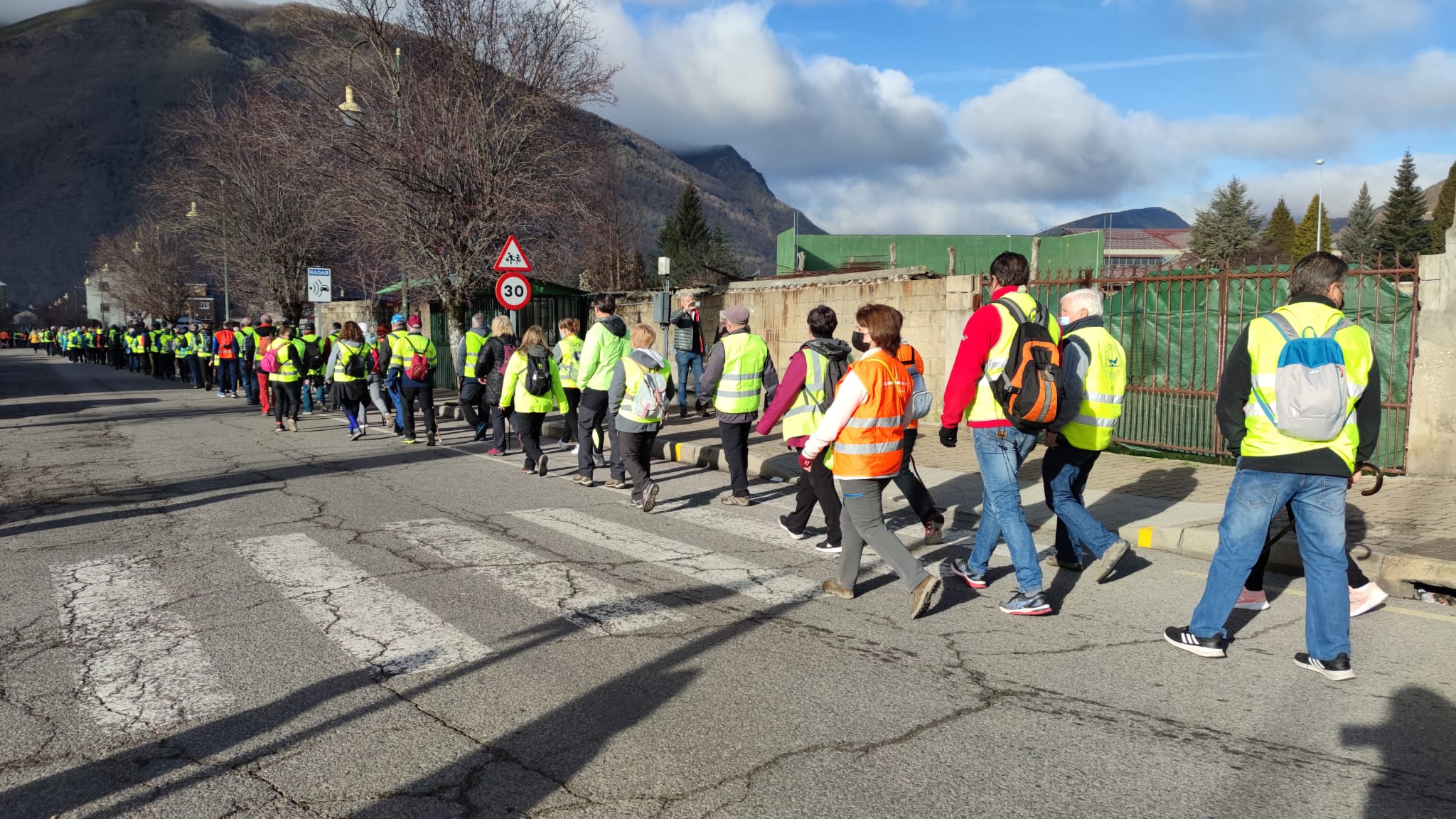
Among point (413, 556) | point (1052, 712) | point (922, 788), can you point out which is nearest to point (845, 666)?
point (1052, 712)

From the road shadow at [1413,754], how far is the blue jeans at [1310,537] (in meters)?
0.38

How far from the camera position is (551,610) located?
5469 millimetres

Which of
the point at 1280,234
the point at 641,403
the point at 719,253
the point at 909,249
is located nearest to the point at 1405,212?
the point at 1280,234

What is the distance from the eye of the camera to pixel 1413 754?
3740mm

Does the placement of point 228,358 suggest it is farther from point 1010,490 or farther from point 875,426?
point 1010,490

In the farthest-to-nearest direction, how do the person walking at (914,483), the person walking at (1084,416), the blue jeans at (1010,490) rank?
1. the person walking at (914,483)
2. the person walking at (1084,416)
3. the blue jeans at (1010,490)

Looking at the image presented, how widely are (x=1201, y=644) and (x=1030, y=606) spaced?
0.91 meters

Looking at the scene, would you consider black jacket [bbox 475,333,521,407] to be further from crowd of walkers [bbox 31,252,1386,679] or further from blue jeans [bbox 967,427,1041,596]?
blue jeans [bbox 967,427,1041,596]

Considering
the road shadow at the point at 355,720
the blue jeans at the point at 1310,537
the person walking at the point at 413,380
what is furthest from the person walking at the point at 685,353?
the blue jeans at the point at 1310,537

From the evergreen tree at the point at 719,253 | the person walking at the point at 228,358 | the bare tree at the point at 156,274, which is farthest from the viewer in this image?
the evergreen tree at the point at 719,253

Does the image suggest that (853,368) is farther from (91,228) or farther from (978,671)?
(91,228)

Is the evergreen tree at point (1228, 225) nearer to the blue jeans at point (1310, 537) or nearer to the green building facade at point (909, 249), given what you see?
the green building facade at point (909, 249)

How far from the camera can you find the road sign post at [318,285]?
22.7 meters

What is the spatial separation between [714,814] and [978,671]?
1840mm
